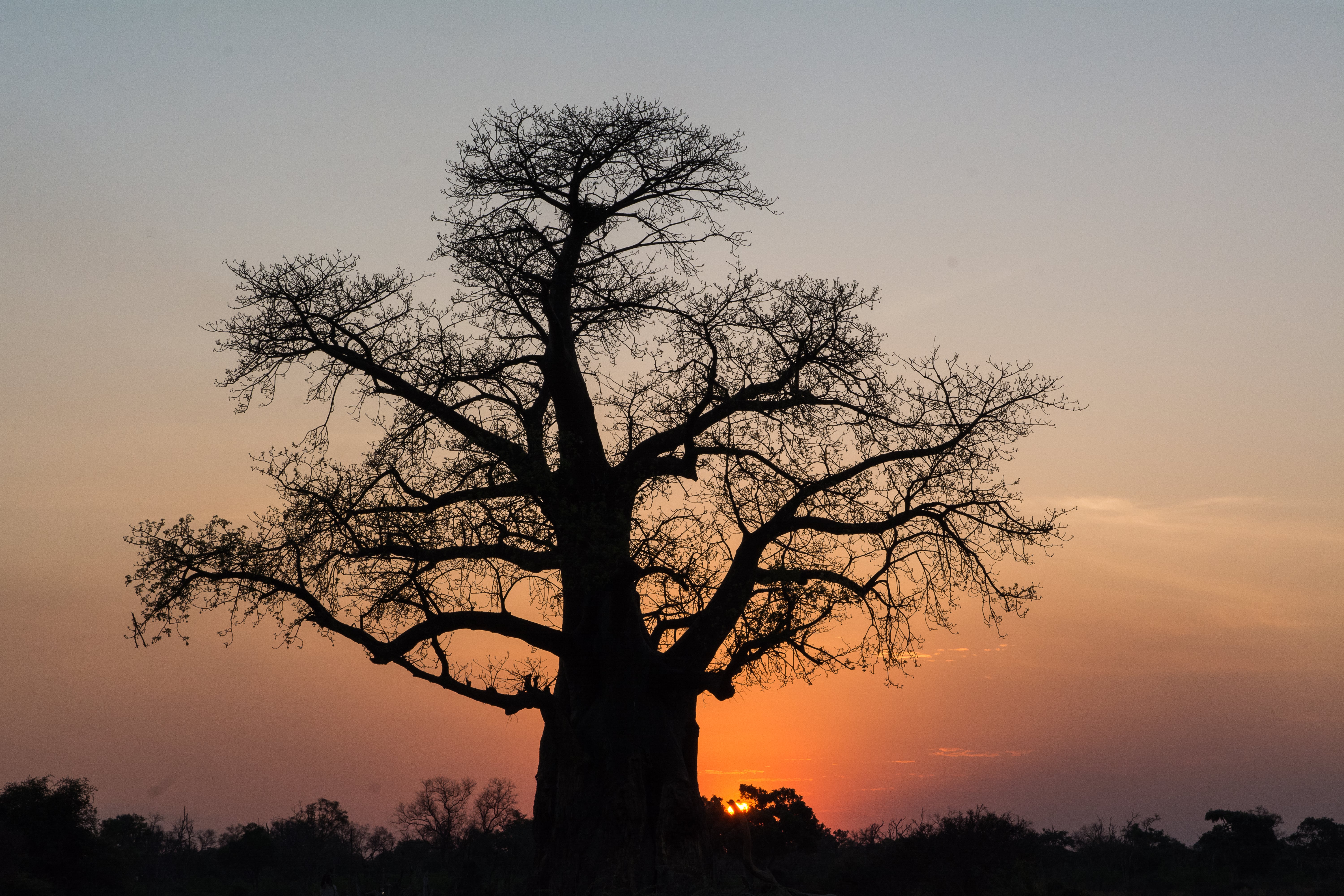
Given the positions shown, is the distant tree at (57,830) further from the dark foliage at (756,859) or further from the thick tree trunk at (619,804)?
the thick tree trunk at (619,804)

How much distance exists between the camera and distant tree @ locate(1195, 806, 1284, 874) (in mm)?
30062

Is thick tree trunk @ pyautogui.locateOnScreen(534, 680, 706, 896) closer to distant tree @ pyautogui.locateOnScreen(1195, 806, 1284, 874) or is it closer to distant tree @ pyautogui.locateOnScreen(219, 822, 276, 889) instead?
distant tree @ pyautogui.locateOnScreen(1195, 806, 1284, 874)

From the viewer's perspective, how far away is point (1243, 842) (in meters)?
31.8

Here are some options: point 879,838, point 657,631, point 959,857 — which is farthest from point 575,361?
point 879,838

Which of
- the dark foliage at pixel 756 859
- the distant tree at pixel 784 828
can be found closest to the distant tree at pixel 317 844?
the dark foliage at pixel 756 859

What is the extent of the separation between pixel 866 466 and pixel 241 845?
124ft

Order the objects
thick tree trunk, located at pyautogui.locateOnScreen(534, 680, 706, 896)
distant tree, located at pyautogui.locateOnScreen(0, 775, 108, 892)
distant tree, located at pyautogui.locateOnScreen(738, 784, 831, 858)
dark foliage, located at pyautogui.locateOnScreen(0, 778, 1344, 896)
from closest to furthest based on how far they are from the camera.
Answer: thick tree trunk, located at pyautogui.locateOnScreen(534, 680, 706, 896)
dark foliage, located at pyautogui.locateOnScreen(0, 778, 1344, 896)
distant tree, located at pyautogui.locateOnScreen(0, 775, 108, 892)
distant tree, located at pyautogui.locateOnScreen(738, 784, 831, 858)

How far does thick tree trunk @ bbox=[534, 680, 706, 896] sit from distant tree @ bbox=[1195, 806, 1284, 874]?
2412 cm

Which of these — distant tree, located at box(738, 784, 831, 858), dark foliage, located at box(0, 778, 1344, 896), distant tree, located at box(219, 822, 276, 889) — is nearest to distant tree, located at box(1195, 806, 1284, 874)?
dark foliage, located at box(0, 778, 1344, 896)

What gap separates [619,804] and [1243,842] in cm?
2776

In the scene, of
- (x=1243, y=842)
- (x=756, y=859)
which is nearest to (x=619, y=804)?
(x=756, y=859)

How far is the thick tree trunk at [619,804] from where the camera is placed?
1183cm

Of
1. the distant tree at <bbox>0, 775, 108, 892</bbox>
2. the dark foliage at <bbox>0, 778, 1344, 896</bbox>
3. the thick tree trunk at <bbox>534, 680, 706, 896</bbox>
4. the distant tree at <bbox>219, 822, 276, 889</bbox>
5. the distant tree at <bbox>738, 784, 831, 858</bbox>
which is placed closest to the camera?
the thick tree trunk at <bbox>534, 680, 706, 896</bbox>

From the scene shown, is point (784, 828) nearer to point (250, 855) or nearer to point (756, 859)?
point (756, 859)
